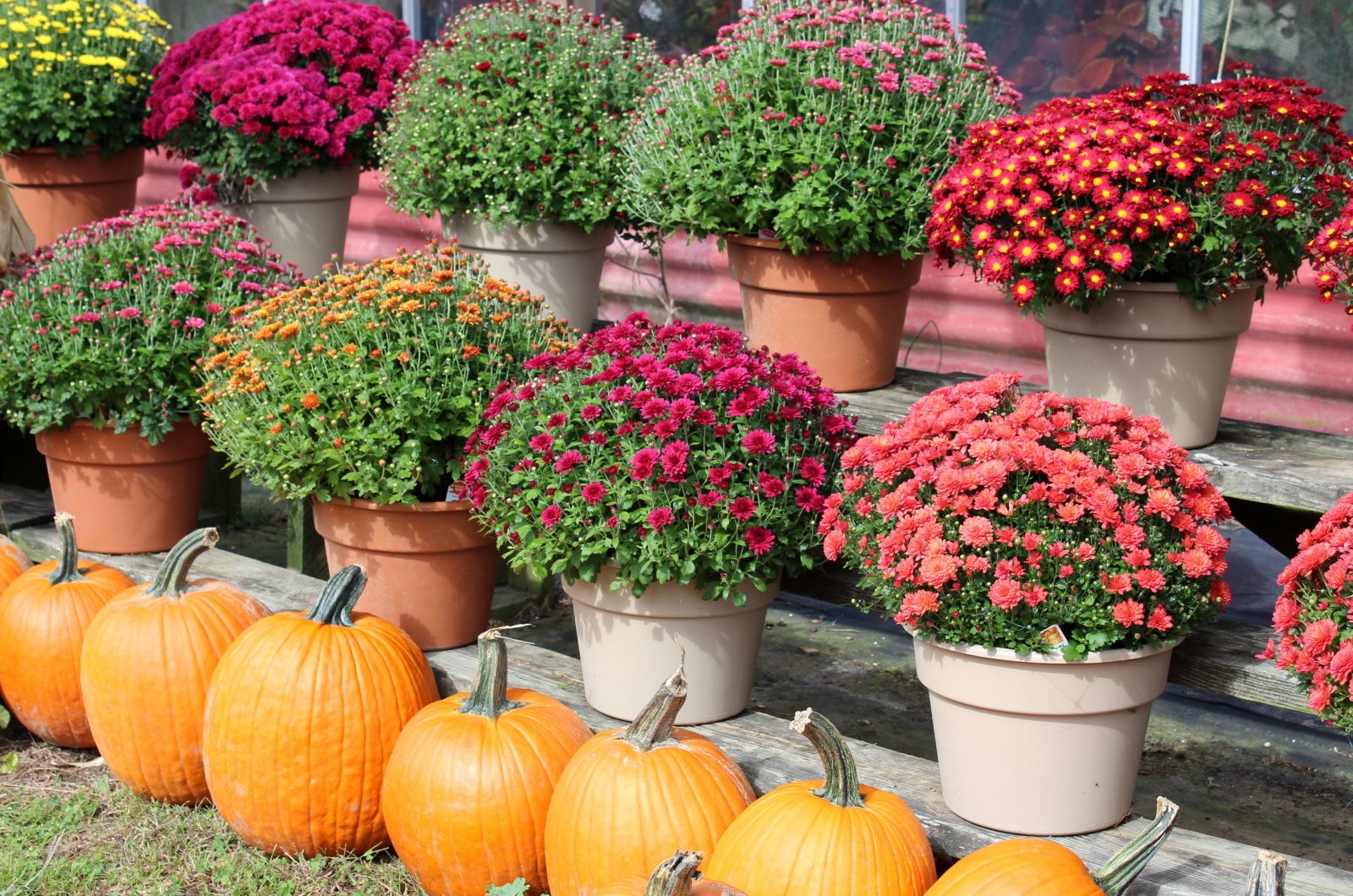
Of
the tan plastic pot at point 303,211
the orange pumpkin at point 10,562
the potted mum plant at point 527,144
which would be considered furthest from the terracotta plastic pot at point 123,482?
the tan plastic pot at point 303,211

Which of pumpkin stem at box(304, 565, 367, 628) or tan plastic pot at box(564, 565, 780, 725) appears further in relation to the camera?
pumpkin stem at box(304, 565, 367, 628)

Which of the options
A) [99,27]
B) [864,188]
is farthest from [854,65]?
[99,27]

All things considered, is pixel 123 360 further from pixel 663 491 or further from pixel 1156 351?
pixel 1156 351

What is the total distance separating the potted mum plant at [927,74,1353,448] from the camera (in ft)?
8.53

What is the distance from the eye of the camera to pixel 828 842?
6.92 feet

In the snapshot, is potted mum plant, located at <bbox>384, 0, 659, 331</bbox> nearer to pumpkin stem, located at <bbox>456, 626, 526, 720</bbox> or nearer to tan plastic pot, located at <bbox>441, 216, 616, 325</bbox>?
tan plastic pot, located at <bbox>441, 216, 616, 325</bbox>

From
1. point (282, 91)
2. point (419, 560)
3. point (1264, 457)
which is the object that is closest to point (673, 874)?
point (419, 560)

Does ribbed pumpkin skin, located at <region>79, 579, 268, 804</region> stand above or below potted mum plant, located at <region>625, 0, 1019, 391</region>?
below

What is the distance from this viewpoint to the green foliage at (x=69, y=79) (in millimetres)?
4707

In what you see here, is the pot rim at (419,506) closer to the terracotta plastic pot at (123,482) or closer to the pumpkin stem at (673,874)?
the terracotta plastic pot at (123,482)

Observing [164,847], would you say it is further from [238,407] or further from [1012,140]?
[1012,140]

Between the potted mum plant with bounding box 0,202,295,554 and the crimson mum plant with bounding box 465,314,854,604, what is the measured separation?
112cm

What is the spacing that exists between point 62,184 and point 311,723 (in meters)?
3.15

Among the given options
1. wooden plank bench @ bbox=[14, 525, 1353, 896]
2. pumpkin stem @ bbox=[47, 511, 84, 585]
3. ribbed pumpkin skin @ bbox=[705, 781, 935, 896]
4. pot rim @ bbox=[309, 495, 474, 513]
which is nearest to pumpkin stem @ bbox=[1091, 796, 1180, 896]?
wooden plank bench @ bbox=[14, 525, 1353, 896]
